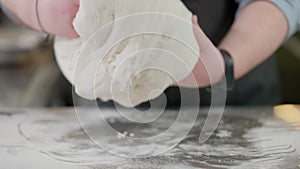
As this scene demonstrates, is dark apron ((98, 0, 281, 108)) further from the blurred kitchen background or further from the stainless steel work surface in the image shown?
the blurred kitchen background

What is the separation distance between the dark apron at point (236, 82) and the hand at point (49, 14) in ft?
0.71

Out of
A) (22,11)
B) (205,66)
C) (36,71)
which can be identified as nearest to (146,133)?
(205,66)

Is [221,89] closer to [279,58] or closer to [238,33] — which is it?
[238,33]

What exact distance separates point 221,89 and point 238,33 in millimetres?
100

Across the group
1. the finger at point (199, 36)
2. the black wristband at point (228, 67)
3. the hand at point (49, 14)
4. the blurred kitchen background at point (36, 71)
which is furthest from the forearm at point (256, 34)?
the blurred kitchen background at point (36, 71)

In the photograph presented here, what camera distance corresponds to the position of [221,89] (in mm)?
672

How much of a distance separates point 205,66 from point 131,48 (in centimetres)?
13

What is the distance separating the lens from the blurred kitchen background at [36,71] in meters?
1.28

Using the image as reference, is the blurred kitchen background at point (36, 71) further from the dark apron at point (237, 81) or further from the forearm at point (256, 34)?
the forearm at point (256, 34)

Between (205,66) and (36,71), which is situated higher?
(205,66)

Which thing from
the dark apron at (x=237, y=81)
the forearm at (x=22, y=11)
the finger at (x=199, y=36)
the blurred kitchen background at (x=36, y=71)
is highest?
the forearm at (x=22, y=11)

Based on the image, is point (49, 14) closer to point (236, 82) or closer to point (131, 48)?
point (131, 48)

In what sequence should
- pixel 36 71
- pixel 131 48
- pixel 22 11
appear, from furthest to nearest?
pixel 36 71
pixel 22 11
pixel 131 48

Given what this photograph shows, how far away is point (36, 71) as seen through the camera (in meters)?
1.66
